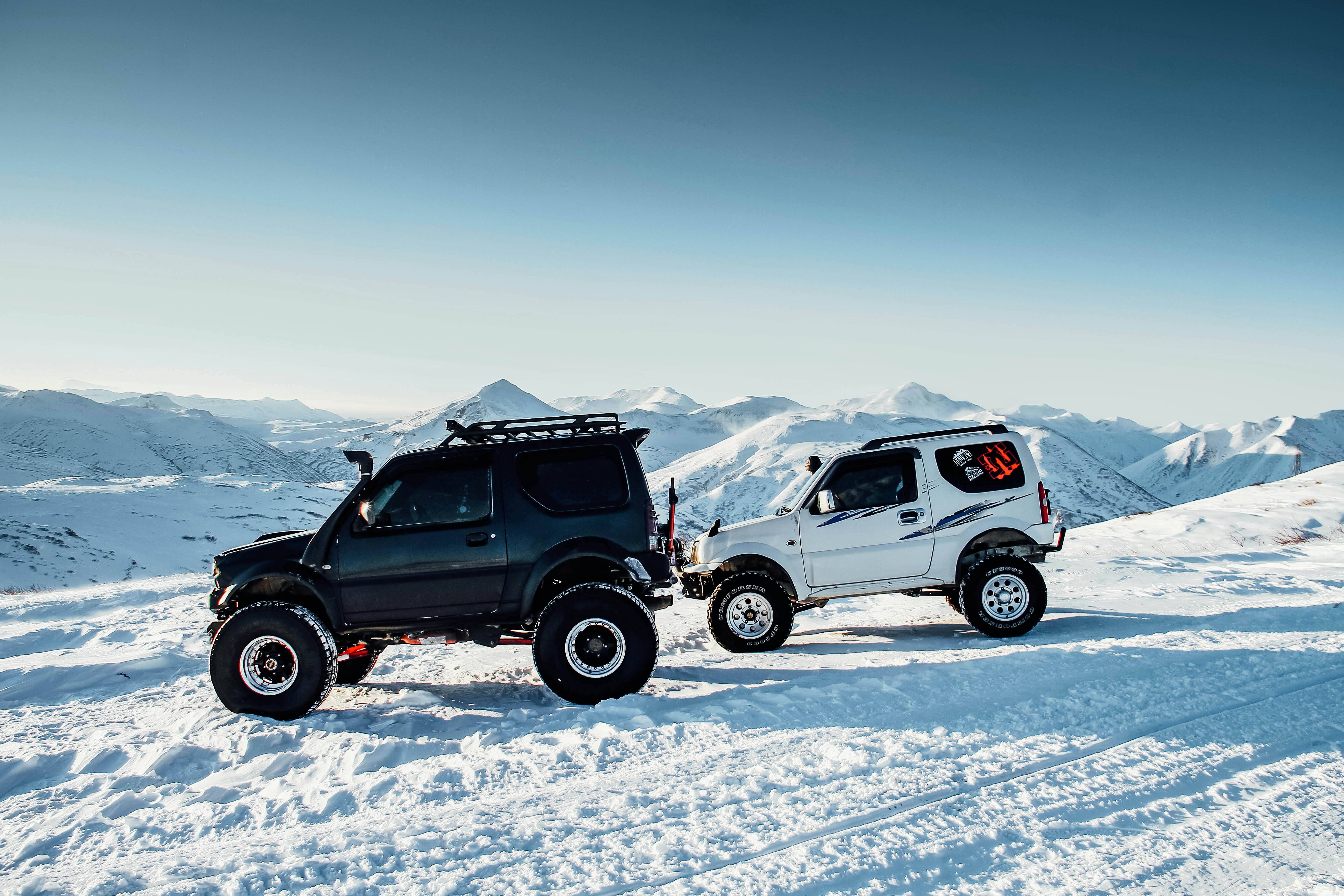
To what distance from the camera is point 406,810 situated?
13.5 feet

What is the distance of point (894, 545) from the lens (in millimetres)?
8102

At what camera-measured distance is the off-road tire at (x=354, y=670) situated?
6914 mm

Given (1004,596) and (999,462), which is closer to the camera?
(1004,596)

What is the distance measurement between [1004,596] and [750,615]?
113 inches

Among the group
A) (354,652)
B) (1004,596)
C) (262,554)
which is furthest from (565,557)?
(1004,596)

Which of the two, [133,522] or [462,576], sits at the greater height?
[462,576]

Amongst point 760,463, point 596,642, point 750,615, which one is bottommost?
point 750,615

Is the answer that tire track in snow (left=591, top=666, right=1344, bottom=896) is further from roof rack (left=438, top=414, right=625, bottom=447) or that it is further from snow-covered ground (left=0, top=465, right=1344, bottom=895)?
roof rack (left=438, top=414, right=625, bottom=447)

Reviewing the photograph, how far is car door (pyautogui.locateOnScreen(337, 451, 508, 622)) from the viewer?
6.12m

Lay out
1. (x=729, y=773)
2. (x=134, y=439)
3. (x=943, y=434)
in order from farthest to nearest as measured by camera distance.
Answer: (x=134, y=439), (x=943, y=434), (x=729, y=773)

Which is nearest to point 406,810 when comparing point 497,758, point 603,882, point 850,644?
point 497,758

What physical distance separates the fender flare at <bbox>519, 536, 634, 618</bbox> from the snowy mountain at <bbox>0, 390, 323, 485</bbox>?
322 ft

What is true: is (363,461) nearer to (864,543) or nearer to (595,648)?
(595,648)

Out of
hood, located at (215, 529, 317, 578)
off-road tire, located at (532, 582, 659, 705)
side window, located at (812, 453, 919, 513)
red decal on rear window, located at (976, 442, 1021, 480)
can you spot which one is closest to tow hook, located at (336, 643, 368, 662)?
hood, located at (215, 529, 317, 578)
